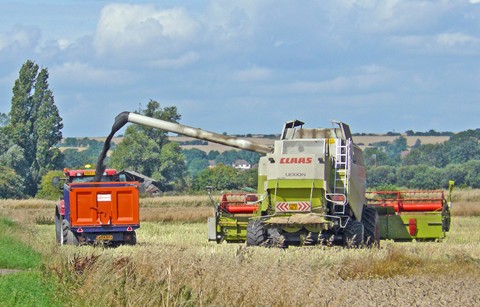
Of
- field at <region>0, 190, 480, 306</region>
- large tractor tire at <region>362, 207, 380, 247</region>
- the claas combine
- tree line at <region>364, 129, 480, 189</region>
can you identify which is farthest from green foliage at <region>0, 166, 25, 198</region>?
field at <region>0, 190, 480, 306</region>

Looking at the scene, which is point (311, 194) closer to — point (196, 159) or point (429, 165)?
point (429, 165)

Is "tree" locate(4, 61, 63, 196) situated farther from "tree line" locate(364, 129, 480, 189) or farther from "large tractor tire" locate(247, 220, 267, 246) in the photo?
"large tractor tire" locate(247, 220, 267, 246)

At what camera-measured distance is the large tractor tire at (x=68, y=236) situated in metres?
26.2

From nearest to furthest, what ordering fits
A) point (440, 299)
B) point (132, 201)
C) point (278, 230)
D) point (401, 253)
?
point (440, 299) → point (401, 253) → point (278, 230) → point (132, 201)

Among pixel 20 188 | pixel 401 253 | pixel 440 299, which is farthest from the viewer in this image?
pixel 20 188

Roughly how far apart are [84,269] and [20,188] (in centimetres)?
7941

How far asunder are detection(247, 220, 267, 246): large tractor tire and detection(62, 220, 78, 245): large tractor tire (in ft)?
18.5

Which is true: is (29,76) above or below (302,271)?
above

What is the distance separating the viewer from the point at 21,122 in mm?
99812

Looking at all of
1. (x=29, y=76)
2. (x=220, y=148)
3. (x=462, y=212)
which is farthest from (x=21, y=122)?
(x=220, y=148)

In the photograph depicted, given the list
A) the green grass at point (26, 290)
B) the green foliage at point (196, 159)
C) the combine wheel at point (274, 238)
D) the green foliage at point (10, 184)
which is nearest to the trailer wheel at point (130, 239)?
the combine wheel at point (274, 238)

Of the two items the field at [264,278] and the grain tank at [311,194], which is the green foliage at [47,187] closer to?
the grain tank at [311,194]

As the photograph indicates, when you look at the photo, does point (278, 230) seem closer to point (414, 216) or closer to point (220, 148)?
point (414, 216)

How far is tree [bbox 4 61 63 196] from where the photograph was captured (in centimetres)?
9875
